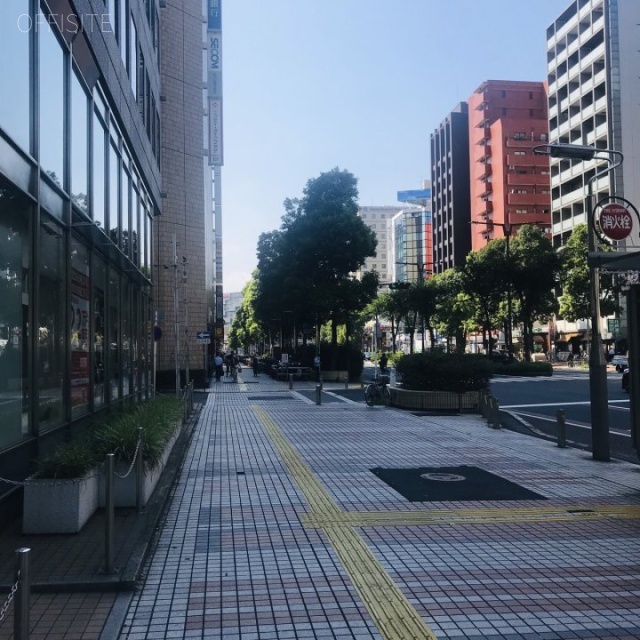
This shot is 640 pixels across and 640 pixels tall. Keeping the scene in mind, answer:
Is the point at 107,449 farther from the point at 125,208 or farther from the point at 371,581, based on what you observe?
the point at 125,208

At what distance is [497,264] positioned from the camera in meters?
50.4

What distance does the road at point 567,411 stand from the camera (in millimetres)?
15109

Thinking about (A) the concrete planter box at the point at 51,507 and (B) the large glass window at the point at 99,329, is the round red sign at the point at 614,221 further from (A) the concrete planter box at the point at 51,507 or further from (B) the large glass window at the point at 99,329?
(A) the concrete planter box at the point at 51,507

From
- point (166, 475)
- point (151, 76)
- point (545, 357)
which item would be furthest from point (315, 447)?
point (545, 357)

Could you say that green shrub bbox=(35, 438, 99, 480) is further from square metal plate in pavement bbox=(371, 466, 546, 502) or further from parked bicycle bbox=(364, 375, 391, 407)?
parked bicycle bbox=(364, 375, 391, 407)

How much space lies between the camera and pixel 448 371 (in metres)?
21.2

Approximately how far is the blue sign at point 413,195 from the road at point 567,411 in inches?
6006

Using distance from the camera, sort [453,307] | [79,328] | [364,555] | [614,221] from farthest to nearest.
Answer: [453,307], [614,221], [79,328], [364,555]

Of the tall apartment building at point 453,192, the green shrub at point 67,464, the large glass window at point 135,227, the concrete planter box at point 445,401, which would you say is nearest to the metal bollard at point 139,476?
the green shrub at point 67,464

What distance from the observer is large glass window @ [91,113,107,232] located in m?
12.8

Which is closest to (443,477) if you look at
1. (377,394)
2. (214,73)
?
(377,394)

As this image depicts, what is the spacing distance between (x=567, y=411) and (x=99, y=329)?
47.9 ft

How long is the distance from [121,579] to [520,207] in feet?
318

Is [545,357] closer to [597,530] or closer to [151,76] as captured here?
[151,76]
